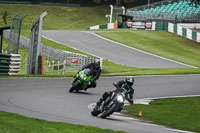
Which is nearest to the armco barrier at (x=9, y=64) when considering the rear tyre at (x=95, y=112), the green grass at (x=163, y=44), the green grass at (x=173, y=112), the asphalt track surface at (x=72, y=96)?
the asphalt track surface at (x=72, y=96)

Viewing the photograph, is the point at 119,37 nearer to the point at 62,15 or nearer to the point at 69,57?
the point at 69,57

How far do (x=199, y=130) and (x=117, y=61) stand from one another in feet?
90.2

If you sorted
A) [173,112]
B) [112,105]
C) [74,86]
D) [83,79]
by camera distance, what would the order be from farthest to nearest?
[74,86] < [83,79] < [173,112] < [112,105]

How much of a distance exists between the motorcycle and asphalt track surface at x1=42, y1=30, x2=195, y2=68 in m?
24.8

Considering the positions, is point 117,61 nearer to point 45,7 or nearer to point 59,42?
point 59,42

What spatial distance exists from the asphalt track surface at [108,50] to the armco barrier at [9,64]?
13847 millimetres

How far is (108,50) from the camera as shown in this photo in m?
49.3

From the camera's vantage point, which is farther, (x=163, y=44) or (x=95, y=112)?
(x=163, y=44)

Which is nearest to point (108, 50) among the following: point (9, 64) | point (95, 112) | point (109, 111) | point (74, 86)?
point (9, 64)

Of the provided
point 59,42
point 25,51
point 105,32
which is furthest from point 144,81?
point 105,32

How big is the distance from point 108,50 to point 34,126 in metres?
36.1

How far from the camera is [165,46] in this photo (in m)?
54.1

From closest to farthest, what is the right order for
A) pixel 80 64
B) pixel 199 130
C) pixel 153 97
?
pixel 199 130
pixel 153 97
pixel 80 64

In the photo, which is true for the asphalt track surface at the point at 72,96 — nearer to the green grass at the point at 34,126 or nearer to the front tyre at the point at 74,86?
the front tyre at the point at 74,86
